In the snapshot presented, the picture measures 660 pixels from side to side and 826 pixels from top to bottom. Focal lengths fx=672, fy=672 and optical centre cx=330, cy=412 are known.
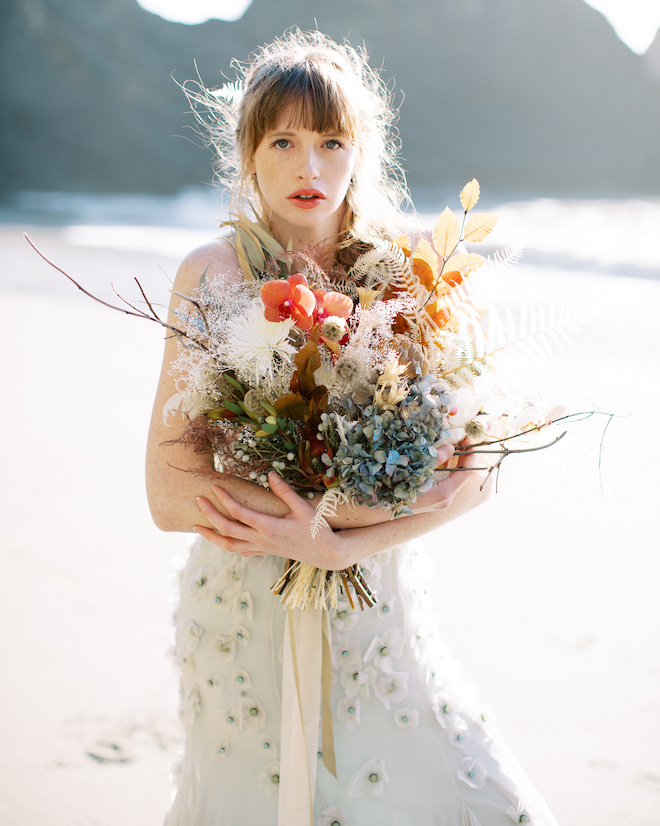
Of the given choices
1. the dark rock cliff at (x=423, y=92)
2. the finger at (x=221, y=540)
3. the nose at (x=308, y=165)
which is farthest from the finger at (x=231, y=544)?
the dark rock cliff at (x=423, y=92)

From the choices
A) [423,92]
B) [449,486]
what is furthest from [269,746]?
[423,92]

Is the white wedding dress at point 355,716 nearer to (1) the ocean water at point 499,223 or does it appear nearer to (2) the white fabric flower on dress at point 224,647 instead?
(2) the white fabric flower on dress at point 224,647

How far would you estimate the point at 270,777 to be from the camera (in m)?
1.26

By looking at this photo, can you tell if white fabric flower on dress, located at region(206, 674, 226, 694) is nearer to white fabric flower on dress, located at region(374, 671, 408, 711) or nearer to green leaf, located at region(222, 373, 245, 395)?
white fabric flower on dress, located at region(374, 671, 408, 711)

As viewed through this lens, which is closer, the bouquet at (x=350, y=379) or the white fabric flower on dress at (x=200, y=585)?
the bouquet at (x=350, y=379)

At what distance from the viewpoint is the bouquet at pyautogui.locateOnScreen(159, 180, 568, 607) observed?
3.16 ft

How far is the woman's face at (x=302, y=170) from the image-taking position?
1.30m

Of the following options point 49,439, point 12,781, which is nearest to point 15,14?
point 49,439

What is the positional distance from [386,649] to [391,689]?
0.07 metres

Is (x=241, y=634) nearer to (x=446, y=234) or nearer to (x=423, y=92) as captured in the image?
(x=446, y=234)

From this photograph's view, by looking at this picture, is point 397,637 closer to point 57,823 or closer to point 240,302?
point 240,302

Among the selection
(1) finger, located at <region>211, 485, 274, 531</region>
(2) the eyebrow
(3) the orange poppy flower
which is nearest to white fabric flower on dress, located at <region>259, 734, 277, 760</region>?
(1) finger, located at <region>211, 485, 274, 531</region>

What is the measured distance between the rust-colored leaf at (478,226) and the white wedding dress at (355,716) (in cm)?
63

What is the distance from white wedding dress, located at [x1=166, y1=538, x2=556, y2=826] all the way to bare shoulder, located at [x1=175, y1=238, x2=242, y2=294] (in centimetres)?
53
